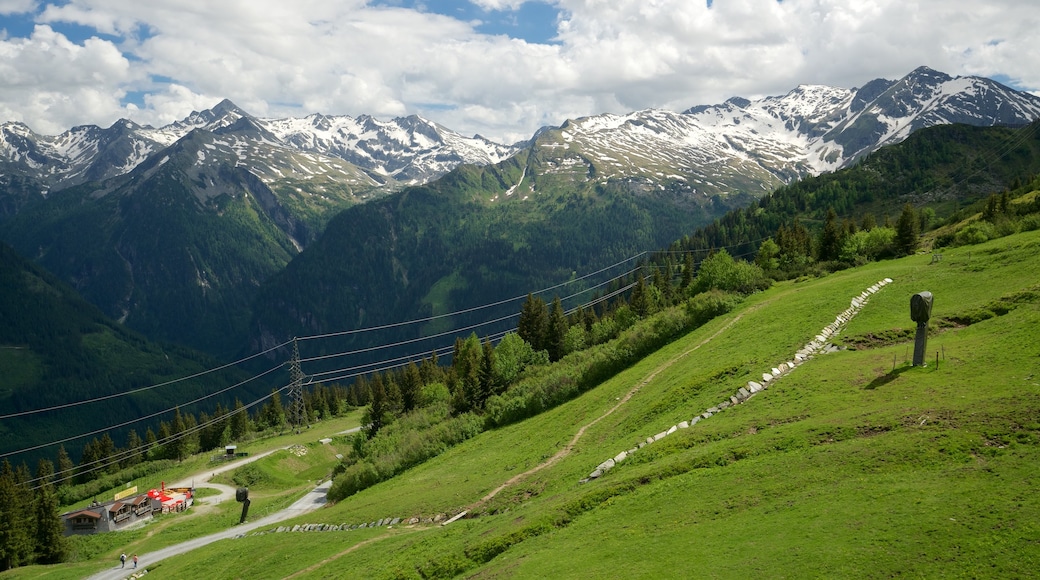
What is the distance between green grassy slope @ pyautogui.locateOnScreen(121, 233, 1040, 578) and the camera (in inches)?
885

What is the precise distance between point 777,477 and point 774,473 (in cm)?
44

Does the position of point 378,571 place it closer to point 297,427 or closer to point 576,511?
point 576,511

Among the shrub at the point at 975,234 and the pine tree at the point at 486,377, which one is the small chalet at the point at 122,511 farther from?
the shrub at the point at 975,234

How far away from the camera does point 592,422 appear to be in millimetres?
53000

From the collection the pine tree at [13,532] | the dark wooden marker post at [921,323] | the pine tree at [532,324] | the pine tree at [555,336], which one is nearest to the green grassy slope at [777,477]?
the dark wooden marker post at [921,323]

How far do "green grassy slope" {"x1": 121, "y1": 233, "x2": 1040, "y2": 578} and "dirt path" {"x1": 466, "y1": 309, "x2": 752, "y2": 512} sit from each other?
526 mm

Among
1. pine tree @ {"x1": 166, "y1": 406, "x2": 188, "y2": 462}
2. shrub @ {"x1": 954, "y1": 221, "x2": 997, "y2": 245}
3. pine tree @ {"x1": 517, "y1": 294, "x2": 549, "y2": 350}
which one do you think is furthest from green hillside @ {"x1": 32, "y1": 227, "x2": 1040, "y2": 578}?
pine tree @ {"x1": 166, "y1": 406, "x2": 188, "y2": 462}

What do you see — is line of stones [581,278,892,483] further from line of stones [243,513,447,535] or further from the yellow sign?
the yellow sign

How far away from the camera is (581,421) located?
54.7m

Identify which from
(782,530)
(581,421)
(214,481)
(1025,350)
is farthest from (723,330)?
(214,481)

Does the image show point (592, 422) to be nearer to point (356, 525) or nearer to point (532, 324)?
point (356, 525)

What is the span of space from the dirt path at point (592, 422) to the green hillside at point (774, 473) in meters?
0.29

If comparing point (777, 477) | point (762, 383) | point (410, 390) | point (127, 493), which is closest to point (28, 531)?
point (127, 493)

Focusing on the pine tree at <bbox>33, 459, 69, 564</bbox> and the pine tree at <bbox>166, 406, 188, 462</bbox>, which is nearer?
the pine tree at <bbox>33, 459, 69, 564</bbox>
